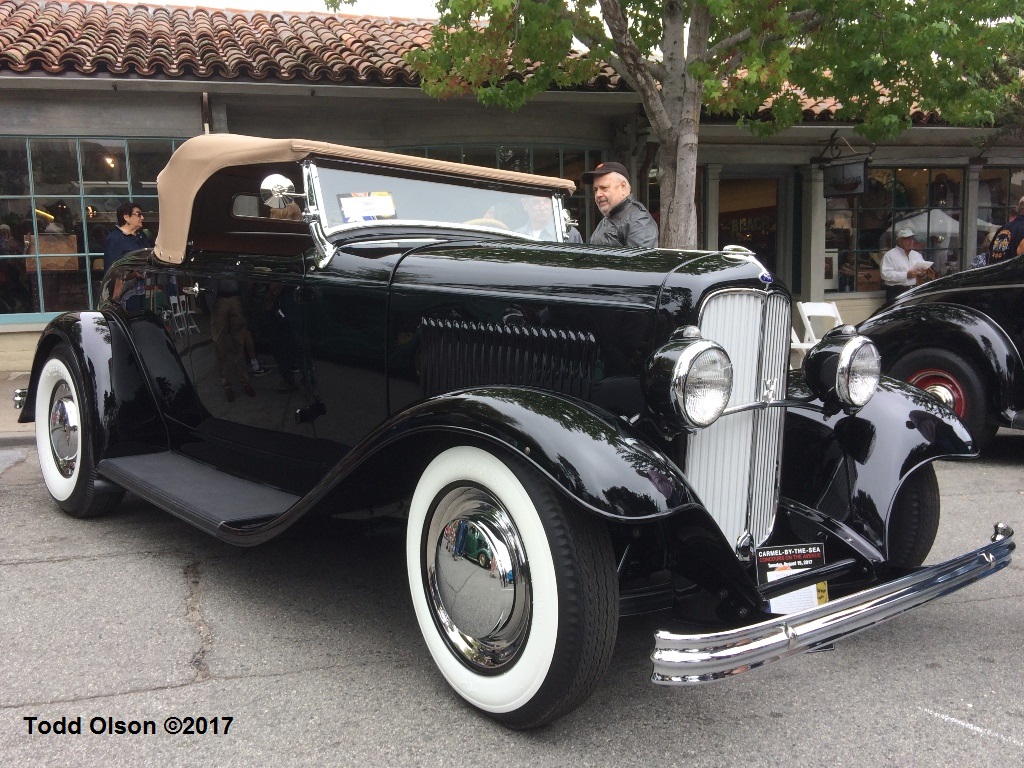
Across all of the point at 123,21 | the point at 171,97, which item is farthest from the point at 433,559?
the point at 123,21

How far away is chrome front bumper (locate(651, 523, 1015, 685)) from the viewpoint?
1915mm

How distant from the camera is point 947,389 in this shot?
5.36 m

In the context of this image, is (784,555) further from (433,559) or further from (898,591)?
(433,559)

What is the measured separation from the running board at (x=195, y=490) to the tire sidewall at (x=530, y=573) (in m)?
0.72

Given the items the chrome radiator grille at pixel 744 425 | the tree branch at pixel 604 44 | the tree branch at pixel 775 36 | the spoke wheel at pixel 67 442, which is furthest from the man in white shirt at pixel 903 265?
the spoke wheel at pixel 67 442

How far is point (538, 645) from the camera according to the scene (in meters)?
2.12

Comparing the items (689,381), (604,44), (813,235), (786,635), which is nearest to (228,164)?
(689,381)

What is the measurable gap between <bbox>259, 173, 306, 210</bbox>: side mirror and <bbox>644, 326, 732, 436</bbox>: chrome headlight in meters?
1.58

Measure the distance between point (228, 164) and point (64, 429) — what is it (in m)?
1.63

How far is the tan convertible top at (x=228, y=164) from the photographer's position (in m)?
3.34

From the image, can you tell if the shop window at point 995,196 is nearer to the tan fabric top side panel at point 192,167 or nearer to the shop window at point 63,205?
the shop window at point 63,205

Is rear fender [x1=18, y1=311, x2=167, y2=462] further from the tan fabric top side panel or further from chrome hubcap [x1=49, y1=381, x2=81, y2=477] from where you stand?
the tan fabric top side panel

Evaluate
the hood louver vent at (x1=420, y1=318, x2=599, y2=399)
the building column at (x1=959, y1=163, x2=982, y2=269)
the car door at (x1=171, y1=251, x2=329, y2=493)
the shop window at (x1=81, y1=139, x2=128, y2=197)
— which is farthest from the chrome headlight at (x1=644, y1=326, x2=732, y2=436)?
the building column at (x1=959, y1=163, x2=982, y2=269)

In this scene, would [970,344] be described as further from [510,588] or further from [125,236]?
[125,236]
